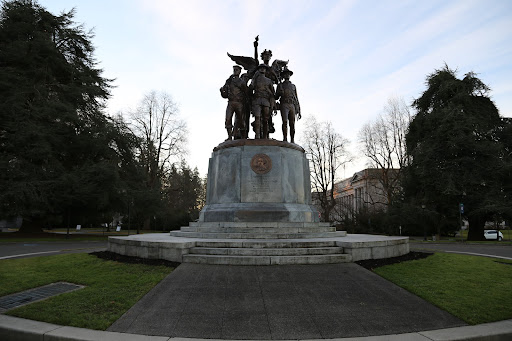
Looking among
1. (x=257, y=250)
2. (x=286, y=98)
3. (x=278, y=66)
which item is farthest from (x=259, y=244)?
(x=278, y=66)

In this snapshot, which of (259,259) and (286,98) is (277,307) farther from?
(286,98)

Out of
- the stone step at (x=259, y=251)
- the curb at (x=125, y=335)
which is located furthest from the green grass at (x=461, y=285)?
the stone step at (x=259, y=251)

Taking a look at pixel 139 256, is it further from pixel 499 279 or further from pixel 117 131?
pixel 117 131

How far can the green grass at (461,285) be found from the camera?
541 centimetres

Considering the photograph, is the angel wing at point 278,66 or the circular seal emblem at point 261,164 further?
the angel wing at point 278,66

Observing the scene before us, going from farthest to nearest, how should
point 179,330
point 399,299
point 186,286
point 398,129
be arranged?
point 398,129 → point 186,286 → point 399,299 → point 179,330

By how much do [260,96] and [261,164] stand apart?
3.09m

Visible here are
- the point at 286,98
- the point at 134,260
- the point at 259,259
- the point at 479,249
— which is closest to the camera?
the point at 259,259

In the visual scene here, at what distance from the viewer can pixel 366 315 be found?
17.1 ft

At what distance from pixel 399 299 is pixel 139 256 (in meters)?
6.59

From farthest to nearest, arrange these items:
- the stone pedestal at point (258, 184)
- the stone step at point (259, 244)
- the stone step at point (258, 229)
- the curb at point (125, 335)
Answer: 1. the stone pedestal at point (258, 184)
2. the stone step at point (258, 229)
3. the stone step at point (259, 244)
4. the curb at point (125, 335)

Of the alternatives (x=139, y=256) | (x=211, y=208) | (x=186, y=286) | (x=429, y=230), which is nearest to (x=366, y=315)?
(x=186, y=286)

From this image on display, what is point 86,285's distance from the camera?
702cm

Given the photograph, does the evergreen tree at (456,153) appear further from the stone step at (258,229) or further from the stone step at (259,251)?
the stone step at (259,251)
